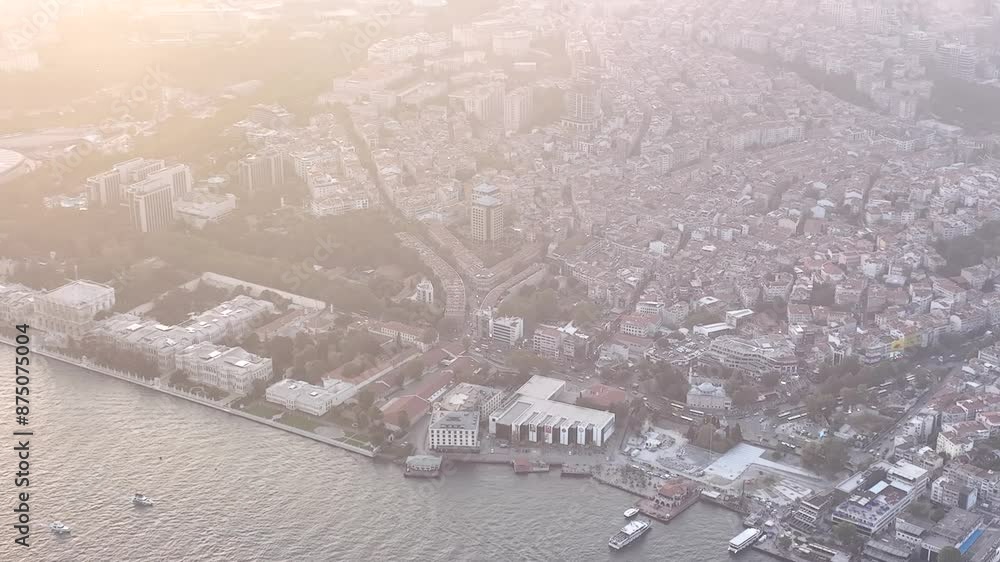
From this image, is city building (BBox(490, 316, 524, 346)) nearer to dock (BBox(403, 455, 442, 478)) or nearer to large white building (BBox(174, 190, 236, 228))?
dock (BBox(403, 455, 442, 478))

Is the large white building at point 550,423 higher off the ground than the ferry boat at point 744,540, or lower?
higher

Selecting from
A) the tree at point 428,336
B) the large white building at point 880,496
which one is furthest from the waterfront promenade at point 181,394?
the large white building at point 880,496

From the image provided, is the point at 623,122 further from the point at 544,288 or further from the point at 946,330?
the point at 946,330

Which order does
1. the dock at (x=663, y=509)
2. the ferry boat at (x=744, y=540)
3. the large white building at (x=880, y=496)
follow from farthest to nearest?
the dock at (x=663, y=509), the large white building at (x=880, y=496), the ferry boat at (x=744, y=540)

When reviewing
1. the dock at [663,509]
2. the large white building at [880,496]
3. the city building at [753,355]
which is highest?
the city building at [753,355]

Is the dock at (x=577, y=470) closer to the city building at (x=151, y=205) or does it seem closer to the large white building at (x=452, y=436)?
the large white building at (x=452, y=436)

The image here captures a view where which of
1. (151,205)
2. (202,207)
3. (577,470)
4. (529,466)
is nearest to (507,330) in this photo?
(529,466)

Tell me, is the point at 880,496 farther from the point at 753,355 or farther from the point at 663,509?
the point at 753,355

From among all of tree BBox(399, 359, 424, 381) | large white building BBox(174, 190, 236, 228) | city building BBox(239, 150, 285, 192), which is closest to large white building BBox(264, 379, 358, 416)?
tree BBox(399, 359, 424, 381)
